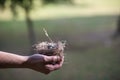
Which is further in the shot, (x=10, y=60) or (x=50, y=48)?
(x=50, y=48)

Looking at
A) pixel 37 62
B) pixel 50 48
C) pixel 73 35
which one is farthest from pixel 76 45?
pixel 37 62

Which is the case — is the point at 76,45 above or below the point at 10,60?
below

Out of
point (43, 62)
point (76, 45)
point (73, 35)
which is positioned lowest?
point (73, 35)

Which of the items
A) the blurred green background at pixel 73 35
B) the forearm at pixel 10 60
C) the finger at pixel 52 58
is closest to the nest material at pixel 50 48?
the finger at pixel 52 58

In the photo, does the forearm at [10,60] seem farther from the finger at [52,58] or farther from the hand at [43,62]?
the finger at [52,58]

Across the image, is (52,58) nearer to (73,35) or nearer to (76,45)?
(76,45)

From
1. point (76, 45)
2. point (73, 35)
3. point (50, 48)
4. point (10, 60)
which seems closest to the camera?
point (10, 60)

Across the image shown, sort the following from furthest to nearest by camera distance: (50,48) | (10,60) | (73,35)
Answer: (73,35) → (50,48) → (10,60)

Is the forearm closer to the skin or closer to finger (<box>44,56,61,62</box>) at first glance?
the skin

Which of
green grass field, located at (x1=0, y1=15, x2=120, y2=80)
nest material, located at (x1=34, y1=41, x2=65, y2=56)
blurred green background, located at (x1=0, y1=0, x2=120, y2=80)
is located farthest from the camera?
blurred green background, located at (x1=0, y1=0, x2=120, y2=80)

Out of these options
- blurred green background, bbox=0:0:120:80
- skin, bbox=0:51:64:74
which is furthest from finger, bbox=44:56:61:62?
blurred green background, bbox=0:0:120:80
